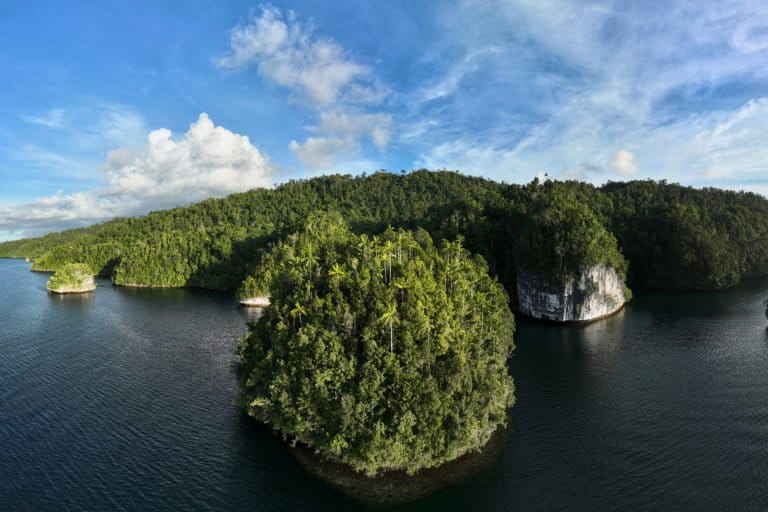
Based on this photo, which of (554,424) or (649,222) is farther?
(649,222)

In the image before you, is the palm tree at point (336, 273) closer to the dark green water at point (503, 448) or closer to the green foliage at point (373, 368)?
the green foliage at point (373, 368)

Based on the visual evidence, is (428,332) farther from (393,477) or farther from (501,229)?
(501,229)

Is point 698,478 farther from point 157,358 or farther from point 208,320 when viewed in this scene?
point 208,320

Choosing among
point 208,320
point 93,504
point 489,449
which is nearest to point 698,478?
point 489,449

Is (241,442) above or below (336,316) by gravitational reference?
below

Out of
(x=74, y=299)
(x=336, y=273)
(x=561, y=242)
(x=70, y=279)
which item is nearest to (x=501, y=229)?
(x=561, y=242)

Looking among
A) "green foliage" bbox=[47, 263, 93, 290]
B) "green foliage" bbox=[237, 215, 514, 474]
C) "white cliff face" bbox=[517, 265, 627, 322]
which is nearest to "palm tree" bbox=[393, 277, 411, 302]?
"green foliage" bbox=[237, 215, 514, 474]
